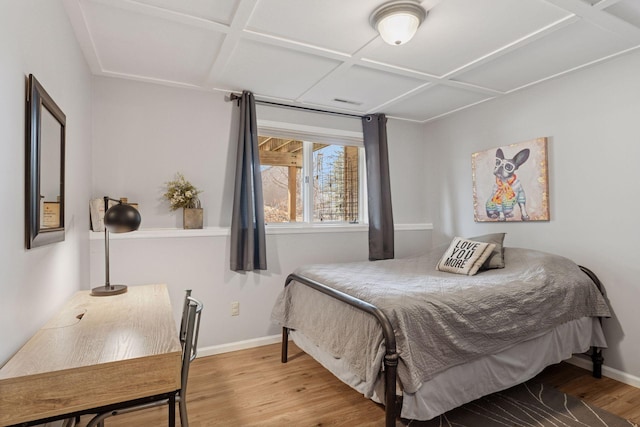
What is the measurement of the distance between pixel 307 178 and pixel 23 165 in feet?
8.43

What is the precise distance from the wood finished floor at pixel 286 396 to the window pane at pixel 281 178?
1.38 meters

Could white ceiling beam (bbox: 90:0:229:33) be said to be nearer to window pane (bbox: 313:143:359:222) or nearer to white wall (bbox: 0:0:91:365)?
white wall (bbox: 0:0:91:365)

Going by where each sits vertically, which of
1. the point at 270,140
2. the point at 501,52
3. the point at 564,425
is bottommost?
the point at 564,425

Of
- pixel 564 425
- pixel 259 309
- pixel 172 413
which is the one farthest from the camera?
pixel 259 309

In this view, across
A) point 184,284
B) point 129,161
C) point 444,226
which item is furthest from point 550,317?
point 129,161

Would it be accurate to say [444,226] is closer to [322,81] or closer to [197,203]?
[322,81]

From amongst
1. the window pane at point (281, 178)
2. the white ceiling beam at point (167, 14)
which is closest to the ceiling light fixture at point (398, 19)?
the white ceiling beam at point (167, 14)

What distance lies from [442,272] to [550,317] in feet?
2.62

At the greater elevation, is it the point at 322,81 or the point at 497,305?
the point at 322,81

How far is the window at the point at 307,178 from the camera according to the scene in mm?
3549

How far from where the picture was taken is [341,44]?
2.26 metres

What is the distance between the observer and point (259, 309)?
10.7 ft

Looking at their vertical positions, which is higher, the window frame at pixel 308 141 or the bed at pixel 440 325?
the window frame at pixel 308 141

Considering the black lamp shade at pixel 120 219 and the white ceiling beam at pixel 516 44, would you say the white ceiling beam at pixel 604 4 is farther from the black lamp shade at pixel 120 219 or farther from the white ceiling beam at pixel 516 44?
the black lamp shade at pixel 120 219
